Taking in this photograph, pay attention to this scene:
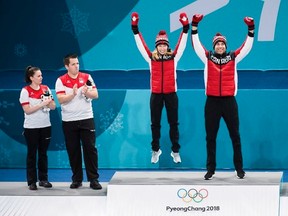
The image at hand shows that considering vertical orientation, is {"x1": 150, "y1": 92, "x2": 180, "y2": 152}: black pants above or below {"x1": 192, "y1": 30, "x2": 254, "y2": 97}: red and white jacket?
below

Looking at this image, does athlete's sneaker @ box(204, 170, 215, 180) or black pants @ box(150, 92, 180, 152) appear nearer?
athlete's sneaker @ box(204, 170, 215, 180)

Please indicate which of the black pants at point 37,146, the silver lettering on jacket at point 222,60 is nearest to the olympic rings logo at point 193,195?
the silver lettering on jacket at point 222,60

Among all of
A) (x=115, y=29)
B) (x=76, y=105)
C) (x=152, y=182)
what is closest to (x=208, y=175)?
(x=152, y=182)

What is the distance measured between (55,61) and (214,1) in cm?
255

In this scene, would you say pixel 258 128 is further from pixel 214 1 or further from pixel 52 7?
pixel 52 7

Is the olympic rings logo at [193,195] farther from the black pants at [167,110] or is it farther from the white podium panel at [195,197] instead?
the black pants at [167,110]

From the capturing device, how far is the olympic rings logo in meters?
8.84

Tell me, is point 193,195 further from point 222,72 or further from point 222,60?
point 222,60

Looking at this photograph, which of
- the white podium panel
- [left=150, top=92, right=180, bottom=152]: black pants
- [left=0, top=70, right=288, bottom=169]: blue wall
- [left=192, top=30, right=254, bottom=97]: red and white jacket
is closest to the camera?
the white podium panel

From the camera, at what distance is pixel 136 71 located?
1158 centimetres

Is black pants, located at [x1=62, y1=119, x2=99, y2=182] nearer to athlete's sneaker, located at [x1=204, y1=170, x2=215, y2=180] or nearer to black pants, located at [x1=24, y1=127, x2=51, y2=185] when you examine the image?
black pants, located at [x1=24, y1=127, x2=51, y2=185]

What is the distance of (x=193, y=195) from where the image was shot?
886 centimetres

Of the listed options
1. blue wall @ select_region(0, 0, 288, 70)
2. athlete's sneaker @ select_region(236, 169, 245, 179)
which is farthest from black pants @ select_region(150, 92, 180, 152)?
blue wall @ select_region(0, 0, 288, 70)

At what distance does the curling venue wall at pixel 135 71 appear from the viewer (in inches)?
442
